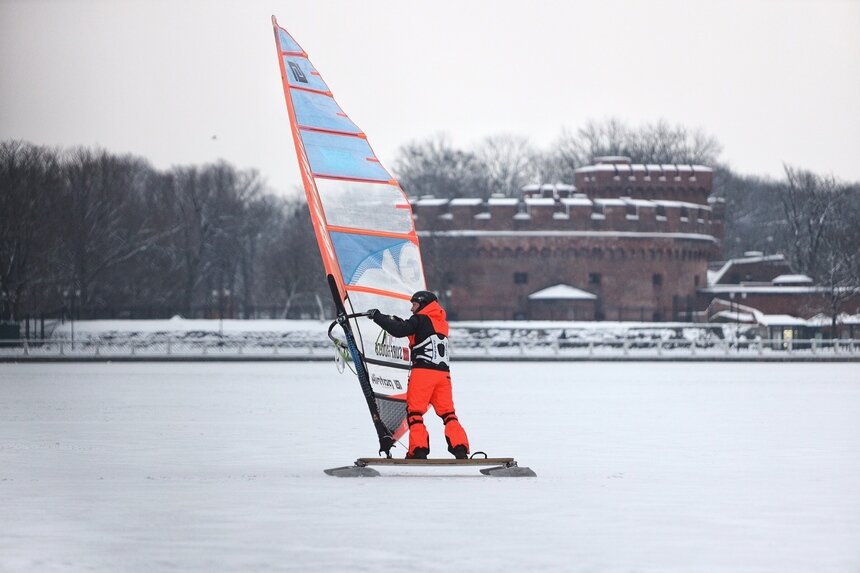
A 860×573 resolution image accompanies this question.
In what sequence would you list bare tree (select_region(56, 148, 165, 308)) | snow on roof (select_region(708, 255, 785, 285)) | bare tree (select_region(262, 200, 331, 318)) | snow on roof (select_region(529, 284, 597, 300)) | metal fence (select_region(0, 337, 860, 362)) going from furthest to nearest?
1. snow on roof (select_region(708, 255, 785, 285))
2. bare tree (select_region(262, 200, 331, 318))
3. snow on roof (select_region(529, 284, 597, 300))
4. bare tree (select_region(56, 148, 165, 308))
5. metal fence (select_region(0, 337, 860, 362))

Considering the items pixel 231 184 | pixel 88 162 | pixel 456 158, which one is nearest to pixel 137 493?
pixel 88 162

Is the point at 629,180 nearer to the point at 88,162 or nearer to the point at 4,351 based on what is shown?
the point at 88,162

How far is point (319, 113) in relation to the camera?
12.1 meters

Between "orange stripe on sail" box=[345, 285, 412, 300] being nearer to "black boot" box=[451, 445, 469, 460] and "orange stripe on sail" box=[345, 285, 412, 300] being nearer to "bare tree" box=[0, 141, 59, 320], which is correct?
"black boot" box=[451, 445, 469, 460]

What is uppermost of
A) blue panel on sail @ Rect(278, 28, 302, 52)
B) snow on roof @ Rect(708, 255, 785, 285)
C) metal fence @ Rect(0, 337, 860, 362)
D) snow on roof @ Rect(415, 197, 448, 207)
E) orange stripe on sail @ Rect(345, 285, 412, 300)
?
snow on roof @ Rect(415, 197, 448, 207)

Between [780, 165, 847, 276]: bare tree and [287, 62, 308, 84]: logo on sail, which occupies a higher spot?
[780, 165, 847, 276]: bare tree

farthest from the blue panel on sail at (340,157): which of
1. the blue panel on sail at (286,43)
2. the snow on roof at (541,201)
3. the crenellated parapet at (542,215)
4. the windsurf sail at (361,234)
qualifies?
the snow on roof at (541,201)

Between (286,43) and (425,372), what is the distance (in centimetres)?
324

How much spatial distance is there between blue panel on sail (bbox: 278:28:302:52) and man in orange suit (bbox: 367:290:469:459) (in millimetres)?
2595

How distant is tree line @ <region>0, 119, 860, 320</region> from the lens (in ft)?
175

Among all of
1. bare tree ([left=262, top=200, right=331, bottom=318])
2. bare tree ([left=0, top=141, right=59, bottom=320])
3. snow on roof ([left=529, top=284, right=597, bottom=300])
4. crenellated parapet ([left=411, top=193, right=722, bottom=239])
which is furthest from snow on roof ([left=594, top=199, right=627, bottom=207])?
bare tree ([left=0, top=141, right=59, bottom=320])

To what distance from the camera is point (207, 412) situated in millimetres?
18969

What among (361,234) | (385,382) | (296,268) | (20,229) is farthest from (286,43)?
(296,268)

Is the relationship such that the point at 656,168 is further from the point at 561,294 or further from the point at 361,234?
the point at 361,234
